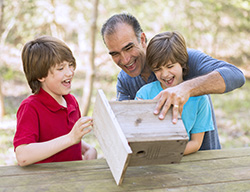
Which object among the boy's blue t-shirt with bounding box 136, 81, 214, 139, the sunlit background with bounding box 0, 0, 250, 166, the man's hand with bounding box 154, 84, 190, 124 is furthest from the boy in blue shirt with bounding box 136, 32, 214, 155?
the sunlit background with bounding box 0, 0, 250, 166

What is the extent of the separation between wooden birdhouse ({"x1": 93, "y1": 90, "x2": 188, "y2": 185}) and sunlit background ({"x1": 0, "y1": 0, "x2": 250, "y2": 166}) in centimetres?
413

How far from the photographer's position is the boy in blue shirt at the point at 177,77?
1.97 metres

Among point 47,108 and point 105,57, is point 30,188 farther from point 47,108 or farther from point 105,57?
point 105,57

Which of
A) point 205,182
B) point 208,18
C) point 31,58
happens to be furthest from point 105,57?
point 205,182

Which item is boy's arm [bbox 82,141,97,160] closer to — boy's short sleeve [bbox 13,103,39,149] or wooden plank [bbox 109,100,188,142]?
boy's short sleeve [bbox 13,103,39,149]

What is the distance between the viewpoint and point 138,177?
162cm

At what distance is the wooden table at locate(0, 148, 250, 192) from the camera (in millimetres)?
1511

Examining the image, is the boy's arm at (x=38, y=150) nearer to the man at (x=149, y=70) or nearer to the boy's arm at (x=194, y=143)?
the man at (x=149, y=70)

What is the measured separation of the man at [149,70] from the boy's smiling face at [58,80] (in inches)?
17.4

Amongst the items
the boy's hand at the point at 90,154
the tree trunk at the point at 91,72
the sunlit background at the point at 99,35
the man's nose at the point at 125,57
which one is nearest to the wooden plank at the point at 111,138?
the boy's hand at the point at 90,154

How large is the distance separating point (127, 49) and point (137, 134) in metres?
1.36

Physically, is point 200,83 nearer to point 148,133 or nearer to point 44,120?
point 148,133

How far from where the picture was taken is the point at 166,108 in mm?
1576

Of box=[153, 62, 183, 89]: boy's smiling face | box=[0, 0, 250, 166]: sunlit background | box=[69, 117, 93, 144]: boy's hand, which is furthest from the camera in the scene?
box=[0, 0, 250, 166]: sunlit background
